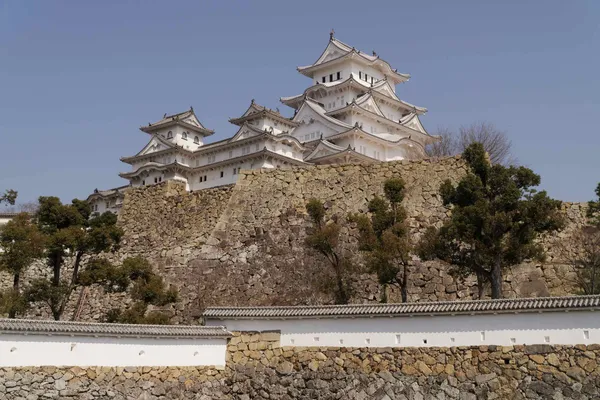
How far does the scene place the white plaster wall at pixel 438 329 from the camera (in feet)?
36.3

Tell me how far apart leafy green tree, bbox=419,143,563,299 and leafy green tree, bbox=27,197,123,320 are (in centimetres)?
790

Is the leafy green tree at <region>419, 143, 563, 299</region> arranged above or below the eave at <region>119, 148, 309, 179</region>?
below

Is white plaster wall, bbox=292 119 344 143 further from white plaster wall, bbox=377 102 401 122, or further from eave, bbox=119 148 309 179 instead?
white plaster wall, bbox=377 102 401 122

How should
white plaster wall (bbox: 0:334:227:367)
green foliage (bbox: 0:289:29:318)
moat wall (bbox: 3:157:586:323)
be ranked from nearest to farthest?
white plaster wall (bbox: 0:334:227:367)
green foliage (bbox: 0:289:29:318)
moat wall (bbox: 3:157:586:323)

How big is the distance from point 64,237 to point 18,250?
1.05 meters

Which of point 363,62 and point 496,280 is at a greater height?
point 363,62

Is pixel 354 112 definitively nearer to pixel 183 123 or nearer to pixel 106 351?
pixel 183 123

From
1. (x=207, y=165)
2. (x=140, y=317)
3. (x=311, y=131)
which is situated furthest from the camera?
(x=207, y=165)

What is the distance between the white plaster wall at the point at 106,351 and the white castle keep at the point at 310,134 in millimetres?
17361

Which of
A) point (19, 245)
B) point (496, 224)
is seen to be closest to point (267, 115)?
point (19, 245)

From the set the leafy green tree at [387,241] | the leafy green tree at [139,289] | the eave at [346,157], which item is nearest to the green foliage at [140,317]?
the leafy green tree at [139,289]

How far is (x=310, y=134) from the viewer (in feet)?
113

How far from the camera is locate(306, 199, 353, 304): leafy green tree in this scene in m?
16.0

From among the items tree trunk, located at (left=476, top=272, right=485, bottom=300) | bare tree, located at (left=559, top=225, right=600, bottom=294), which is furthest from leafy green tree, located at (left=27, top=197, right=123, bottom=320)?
bare tree, located at (left=559, top=225, right=600, bottom=294)
